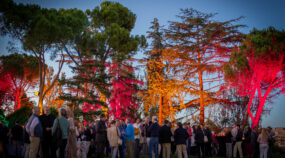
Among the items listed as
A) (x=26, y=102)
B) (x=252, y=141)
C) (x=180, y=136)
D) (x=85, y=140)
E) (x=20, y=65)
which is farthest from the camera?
(x=26, y=102)

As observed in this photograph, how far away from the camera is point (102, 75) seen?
20391mm

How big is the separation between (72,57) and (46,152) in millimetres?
18732

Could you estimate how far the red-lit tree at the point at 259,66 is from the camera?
61.5ft

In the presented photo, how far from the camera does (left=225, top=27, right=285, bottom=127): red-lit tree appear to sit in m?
18.7

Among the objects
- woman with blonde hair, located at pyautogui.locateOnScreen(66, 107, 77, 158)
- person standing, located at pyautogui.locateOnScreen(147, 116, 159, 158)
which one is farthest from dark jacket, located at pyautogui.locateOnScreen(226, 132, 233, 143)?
woman with blonde hair, located at pyautogui.locateOnScreen(66, 107, 77, 158)

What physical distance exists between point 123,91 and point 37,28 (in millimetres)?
11828

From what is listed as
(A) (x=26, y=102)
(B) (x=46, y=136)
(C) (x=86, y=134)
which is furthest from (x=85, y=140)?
(A) (x=26, y=102)

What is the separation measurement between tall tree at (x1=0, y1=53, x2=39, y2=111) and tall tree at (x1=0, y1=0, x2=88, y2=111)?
351 inches

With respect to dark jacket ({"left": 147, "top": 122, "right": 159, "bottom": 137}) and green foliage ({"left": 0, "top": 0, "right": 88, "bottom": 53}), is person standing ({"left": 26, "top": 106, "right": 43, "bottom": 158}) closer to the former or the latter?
dark jacket ({"left": 147, "top": 122, "right": 159, "bottom": 137})

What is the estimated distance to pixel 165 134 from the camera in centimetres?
1155

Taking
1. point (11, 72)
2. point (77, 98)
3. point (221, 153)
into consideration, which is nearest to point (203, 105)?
point (221, 153)

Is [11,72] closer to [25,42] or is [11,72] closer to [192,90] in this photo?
[25,42]

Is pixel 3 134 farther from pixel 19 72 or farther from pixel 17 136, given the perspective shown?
pixel 19 72


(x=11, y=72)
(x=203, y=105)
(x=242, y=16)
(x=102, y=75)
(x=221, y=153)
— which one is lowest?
(x=221, y=153)
